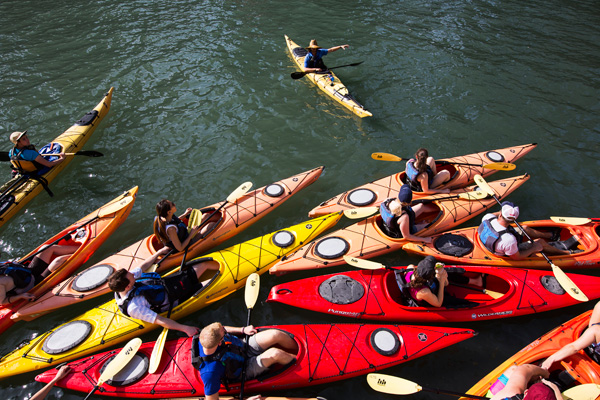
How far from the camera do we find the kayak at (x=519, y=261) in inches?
216

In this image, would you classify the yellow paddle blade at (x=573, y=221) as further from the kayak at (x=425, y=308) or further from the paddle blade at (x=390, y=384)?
the paddle blade at (x=390, y=384)

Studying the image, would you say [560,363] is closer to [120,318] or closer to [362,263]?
[362,263]

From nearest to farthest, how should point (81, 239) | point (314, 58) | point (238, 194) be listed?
point (81, 239)
point (238, 194)
point (314, 58)

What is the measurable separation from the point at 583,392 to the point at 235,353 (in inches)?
145

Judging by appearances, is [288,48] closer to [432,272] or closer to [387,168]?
[387,168]

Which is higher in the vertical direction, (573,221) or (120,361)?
(120,361)

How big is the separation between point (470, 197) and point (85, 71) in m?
11.5

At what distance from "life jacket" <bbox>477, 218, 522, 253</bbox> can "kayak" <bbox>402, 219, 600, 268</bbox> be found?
0.09 meters

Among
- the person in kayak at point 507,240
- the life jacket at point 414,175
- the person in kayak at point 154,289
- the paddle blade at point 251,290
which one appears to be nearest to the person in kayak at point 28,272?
the person in kayak at point 154,289

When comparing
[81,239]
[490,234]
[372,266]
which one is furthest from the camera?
[81,239]

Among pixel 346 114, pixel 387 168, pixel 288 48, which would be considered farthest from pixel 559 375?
pixel 288 48

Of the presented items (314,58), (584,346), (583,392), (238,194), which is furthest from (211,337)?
(314,58)

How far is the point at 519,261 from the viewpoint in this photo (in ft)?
18.1

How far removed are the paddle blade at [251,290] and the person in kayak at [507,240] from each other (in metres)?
3.69
